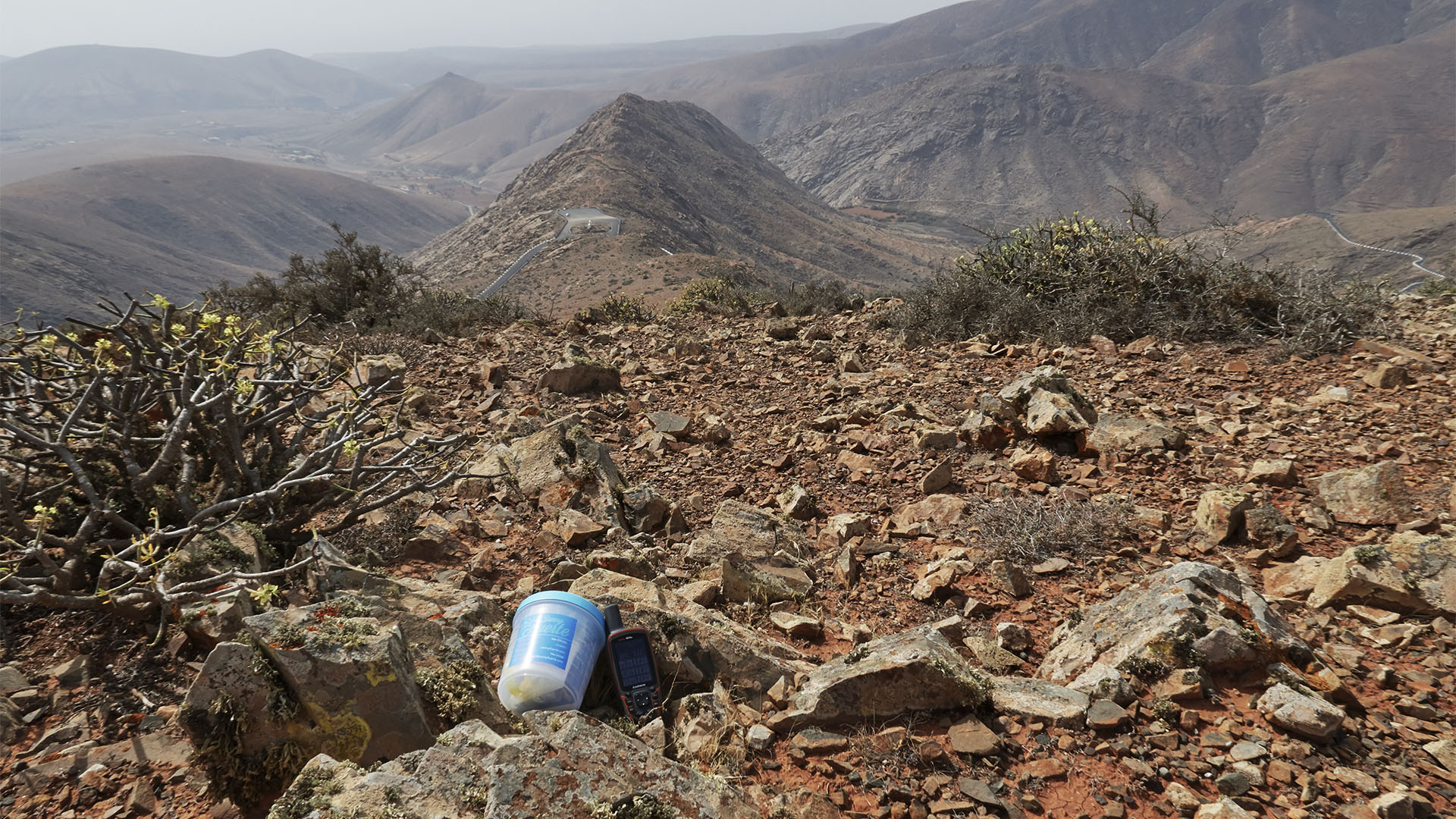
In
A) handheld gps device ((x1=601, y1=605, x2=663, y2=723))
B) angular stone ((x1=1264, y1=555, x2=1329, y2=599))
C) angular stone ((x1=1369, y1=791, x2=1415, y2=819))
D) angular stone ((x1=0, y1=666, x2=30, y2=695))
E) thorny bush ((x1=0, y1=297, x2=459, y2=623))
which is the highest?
thorny bush ((x1=0, y1=297, x2=459, y2=623))

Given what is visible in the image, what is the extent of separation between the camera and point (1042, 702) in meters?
2.76

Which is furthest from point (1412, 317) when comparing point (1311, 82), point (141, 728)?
point (1311, 82)

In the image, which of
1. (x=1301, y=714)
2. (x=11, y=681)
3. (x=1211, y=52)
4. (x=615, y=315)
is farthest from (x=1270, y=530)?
(x=1211, y=52)

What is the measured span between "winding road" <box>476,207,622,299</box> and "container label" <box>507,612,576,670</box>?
40996 millimetres

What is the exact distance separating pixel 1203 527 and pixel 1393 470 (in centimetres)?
117

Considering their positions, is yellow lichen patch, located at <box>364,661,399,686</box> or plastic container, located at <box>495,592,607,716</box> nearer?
yellow lichen patch, located at <box>364,661,399,686</box>

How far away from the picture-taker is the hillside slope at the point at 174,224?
74188 mm

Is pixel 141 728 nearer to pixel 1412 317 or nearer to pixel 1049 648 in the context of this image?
pixel 1049 648

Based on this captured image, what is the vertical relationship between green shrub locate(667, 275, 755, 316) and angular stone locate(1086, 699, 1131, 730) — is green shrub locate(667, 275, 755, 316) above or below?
above

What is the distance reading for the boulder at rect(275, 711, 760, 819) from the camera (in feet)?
6.15

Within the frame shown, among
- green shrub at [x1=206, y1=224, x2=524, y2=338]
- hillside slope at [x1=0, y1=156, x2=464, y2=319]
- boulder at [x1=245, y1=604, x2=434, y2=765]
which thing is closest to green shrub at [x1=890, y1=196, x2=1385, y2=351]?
green shrub at [x1=206, y1=224, x2=524, y2=338]

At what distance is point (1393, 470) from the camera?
416cm

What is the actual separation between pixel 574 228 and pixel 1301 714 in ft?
163

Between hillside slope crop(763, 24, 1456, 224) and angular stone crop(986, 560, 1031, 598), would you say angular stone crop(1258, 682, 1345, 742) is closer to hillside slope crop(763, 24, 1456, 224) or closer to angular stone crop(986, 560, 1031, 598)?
angular stone crop(986, 560, 1031, 598)
